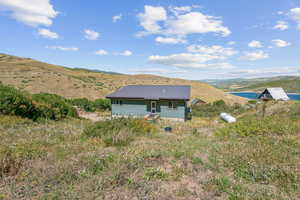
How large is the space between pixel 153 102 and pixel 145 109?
1.32 meters

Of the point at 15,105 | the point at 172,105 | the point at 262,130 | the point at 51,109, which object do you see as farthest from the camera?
the point at 172,105

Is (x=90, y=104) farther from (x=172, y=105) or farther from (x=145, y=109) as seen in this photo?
(x=172, y=105)

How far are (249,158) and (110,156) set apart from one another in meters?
4.55

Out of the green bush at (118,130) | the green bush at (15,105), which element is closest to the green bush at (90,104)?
the green bush at (15,105)

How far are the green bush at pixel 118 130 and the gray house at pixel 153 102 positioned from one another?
8.98 metres

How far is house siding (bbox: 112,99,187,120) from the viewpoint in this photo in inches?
719

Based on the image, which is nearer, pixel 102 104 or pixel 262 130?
pixel 262 130

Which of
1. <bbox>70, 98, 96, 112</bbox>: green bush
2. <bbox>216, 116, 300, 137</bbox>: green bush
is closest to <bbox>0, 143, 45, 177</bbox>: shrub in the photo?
<bbox>216, 116, 300, 137</bbox>: green bush

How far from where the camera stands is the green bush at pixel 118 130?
6.82 meters

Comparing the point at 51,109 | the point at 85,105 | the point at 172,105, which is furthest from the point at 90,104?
the point at 172,105

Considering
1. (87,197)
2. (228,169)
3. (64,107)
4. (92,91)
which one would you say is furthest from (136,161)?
(92,91)

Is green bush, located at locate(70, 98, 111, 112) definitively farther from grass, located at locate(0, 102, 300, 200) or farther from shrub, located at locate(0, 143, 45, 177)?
shrub, located at locate(0, 143, 45, 177)

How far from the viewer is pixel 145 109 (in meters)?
19.2

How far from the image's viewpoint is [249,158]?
511 centimetres
